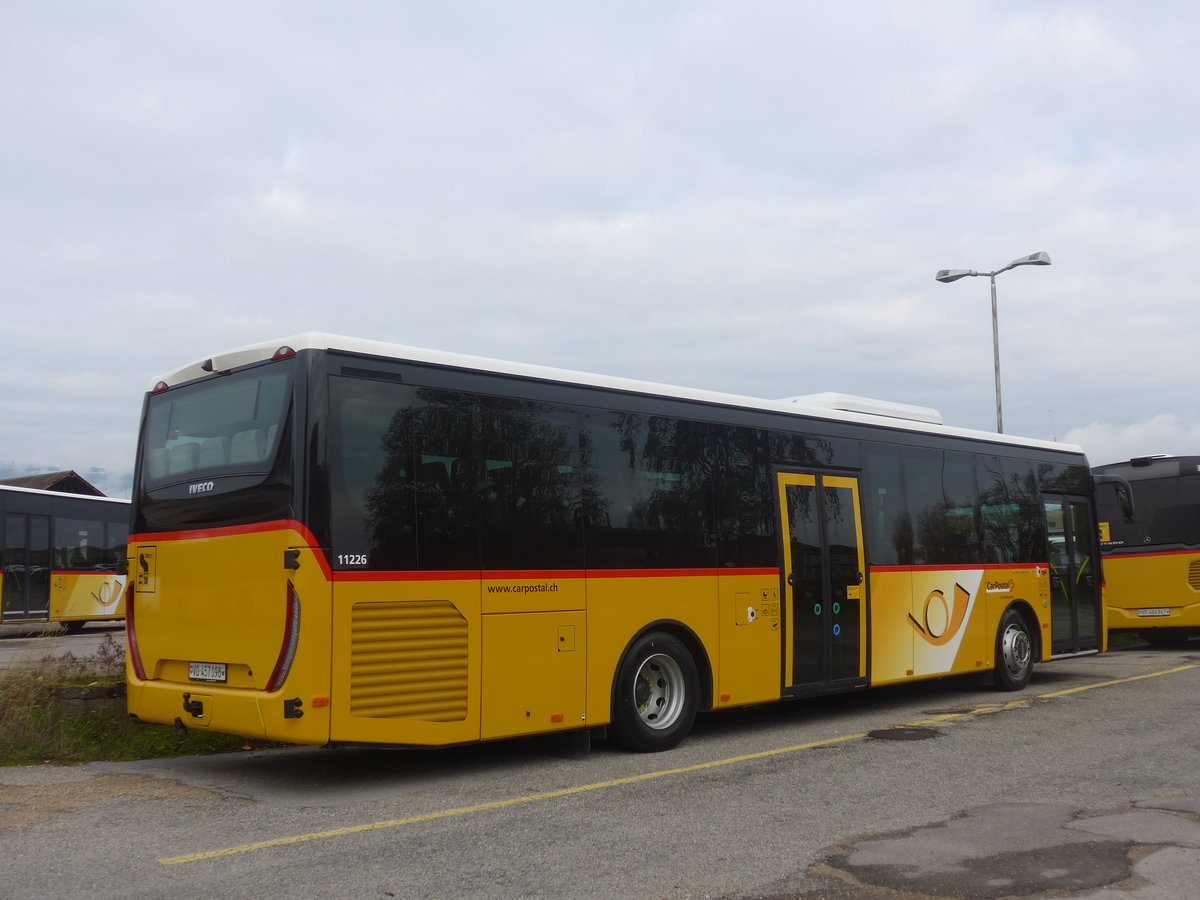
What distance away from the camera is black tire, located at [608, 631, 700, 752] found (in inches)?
364

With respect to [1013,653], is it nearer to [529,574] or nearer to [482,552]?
[529,574]

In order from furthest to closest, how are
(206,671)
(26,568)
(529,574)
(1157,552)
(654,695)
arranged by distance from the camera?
(26,568) → (1157,552) → (654,695) → (529,574) → (206,671)

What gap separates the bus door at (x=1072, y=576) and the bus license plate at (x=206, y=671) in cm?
1080

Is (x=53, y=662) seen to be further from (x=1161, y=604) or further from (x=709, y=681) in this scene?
(x=1161, y=604)

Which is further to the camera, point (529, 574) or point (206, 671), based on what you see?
point (529, 574)

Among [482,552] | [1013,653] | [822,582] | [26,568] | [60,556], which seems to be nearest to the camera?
[482,552]

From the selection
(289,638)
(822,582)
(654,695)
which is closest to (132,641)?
(289,638)

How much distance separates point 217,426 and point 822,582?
19.6 ft

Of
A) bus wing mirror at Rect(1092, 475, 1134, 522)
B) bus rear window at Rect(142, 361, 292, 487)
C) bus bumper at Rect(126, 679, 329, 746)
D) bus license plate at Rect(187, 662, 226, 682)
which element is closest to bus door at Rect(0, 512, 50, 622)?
bus rear window at Rect(142, 361, 292, 487)

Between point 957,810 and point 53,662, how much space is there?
325 inches

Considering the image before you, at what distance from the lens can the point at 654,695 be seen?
31.7ft

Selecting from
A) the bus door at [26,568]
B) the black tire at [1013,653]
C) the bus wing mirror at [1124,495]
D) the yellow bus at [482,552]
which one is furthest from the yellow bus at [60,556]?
the bus wing mirror at [1124,495]

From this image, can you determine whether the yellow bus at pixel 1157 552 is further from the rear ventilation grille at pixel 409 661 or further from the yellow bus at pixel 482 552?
the rear ventilation grille at pixel 409 661

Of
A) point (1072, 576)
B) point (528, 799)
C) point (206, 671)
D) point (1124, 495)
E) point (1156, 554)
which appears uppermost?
point (1124, 495)
